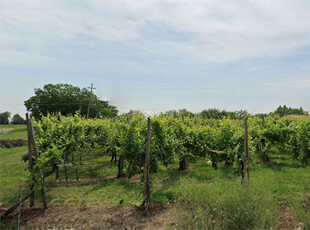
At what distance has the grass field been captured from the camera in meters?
4.61

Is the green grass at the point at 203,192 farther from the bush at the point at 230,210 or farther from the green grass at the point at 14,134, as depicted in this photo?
the green grass at the point at 14,134

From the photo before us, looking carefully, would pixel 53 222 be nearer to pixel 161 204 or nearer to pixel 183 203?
pixel 161 204

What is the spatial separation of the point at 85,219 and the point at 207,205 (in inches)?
119

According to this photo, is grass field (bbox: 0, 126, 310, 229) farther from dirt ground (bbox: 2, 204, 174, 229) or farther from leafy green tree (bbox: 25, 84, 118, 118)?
leafy green tree (bbox: 25, 84, 118, 118)

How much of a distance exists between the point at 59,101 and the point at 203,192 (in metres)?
49.2

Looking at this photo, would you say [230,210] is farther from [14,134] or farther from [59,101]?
[59,101]

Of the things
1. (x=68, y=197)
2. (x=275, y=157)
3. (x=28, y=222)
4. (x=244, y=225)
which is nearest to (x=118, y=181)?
(x=68, y=197)

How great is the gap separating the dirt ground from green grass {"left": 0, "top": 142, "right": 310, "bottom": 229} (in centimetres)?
32

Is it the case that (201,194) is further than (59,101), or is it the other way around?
(59,101)

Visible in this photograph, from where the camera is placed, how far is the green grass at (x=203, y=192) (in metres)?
4.61

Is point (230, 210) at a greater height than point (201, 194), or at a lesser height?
lesser

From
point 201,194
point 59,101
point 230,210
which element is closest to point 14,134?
point 59,101

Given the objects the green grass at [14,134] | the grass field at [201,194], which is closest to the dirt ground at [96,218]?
the grass field at [201,194]

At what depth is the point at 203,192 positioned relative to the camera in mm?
5309
